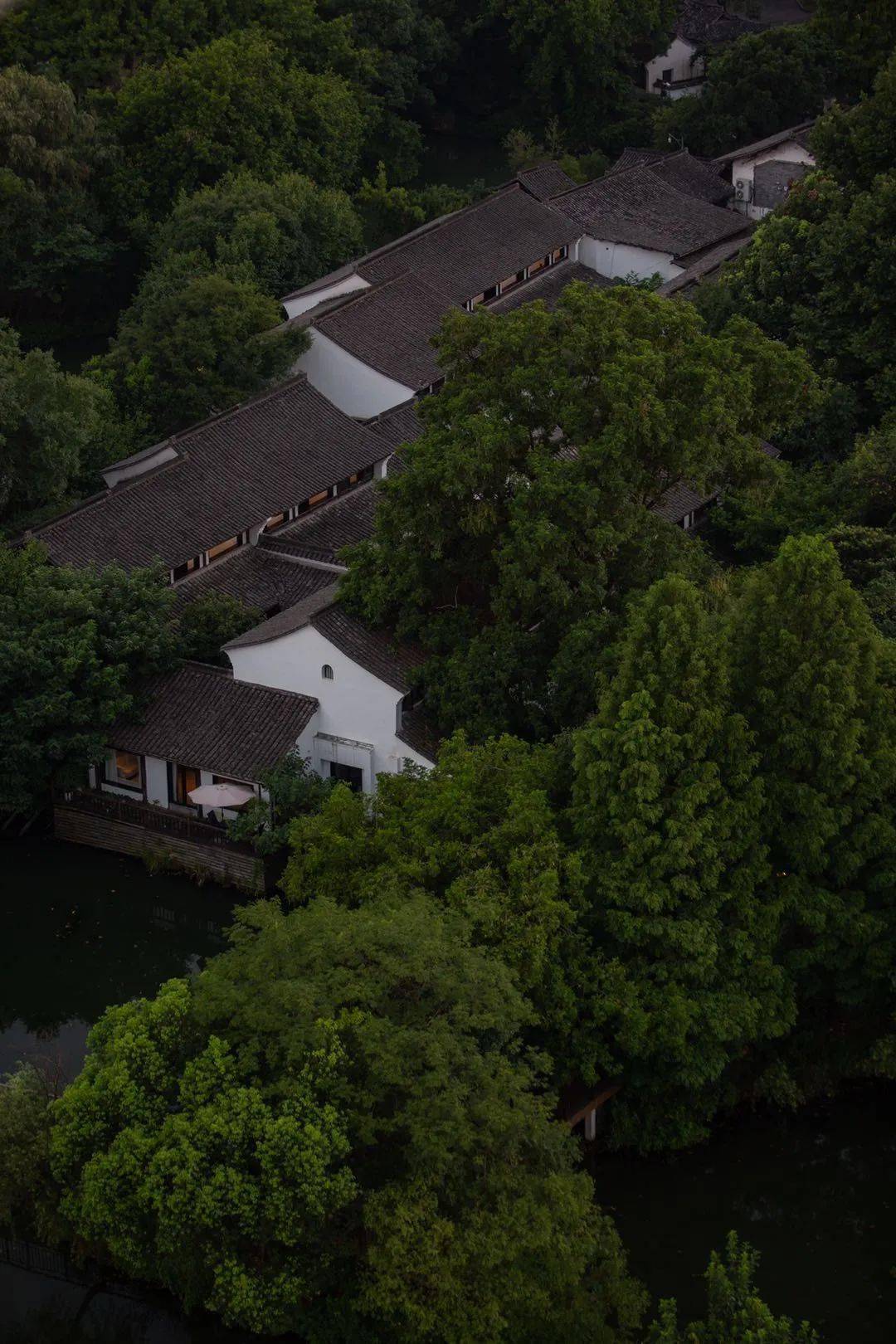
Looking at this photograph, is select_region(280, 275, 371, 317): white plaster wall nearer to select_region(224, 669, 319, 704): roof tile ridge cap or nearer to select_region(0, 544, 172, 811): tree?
select_region(0, 544, 172, 811): tree

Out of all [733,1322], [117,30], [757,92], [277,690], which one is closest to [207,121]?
[117,30]

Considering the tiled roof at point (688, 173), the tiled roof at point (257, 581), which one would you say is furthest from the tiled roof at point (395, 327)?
the tiled roof at point (688, 173)

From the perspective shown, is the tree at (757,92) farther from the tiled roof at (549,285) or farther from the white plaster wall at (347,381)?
the white plaster wall at (347,381)

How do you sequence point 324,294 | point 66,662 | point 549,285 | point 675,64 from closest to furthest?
point 66,662 < point 324,294 < point 549,285 < point 675,64

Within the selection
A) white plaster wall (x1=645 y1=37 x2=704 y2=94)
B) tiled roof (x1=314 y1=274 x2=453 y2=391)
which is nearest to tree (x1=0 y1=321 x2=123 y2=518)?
tiled roof (x1=314 y1=274 x2=453 y2=391)

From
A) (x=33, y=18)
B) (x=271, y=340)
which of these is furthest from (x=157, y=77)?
(x=271, y=340)

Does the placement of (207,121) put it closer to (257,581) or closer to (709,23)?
(257,581)
